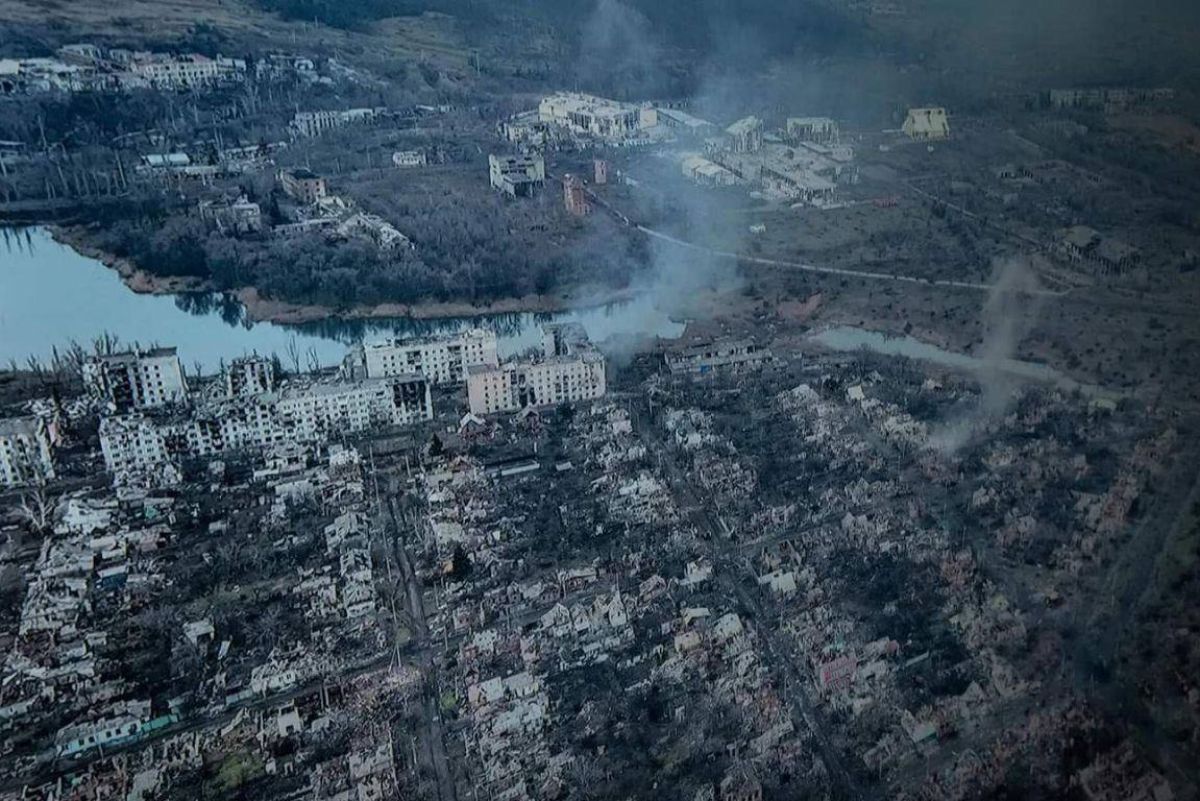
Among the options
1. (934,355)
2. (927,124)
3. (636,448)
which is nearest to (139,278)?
(636,448)

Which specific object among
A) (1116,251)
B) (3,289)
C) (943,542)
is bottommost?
(3,289)

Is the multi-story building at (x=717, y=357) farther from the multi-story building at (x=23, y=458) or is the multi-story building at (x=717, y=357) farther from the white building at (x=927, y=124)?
the white building at (x=927, y=124)

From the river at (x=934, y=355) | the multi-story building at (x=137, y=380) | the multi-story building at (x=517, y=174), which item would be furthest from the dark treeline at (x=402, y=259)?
the multi-story building at (x=137, y=380)

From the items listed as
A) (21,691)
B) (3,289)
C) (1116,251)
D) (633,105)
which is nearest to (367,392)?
(21,691)

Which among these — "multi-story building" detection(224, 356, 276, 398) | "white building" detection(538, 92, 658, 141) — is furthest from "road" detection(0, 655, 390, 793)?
"white building" detection(538, 92, 658, 141)

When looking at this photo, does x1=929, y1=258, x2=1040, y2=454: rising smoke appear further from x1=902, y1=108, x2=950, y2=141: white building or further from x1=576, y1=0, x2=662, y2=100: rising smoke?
x1=576, y1=0, x2=662, y2=100: rising smoke

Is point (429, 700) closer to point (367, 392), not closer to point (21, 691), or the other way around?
point (21, 691)
